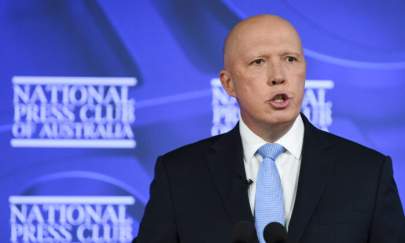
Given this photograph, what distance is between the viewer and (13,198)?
3.15 meters

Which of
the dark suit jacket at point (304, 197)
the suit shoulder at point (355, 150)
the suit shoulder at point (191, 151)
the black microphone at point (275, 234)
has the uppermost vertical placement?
the suit shoulder at point (191, 151)

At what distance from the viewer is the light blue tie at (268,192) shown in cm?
185

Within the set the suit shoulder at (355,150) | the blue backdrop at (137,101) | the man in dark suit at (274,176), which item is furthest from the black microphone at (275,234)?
the blue backdrop at (137,101)

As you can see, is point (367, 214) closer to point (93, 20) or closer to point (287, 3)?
point (287, 3)

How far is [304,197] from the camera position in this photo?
1.86 meters

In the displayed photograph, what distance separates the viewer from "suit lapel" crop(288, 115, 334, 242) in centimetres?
182

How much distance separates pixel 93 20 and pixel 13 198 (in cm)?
77

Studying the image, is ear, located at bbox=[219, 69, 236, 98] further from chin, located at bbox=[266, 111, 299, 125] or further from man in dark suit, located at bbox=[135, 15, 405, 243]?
chin, located at bbox=[266, 111, 299, 125]

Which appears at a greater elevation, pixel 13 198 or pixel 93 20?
pixel 93 20

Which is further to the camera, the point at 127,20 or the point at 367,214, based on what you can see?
the point at 127,20

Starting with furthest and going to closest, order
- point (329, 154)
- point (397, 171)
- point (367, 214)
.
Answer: point (397, 171), point (329, 154), point (367, 214)

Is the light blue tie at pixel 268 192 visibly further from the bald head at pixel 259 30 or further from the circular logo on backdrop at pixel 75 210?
the circular logo on backdrop at pixel 75 210

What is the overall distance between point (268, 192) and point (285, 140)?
0.53 feet

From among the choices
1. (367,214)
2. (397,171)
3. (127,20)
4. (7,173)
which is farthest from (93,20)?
(367,214)
